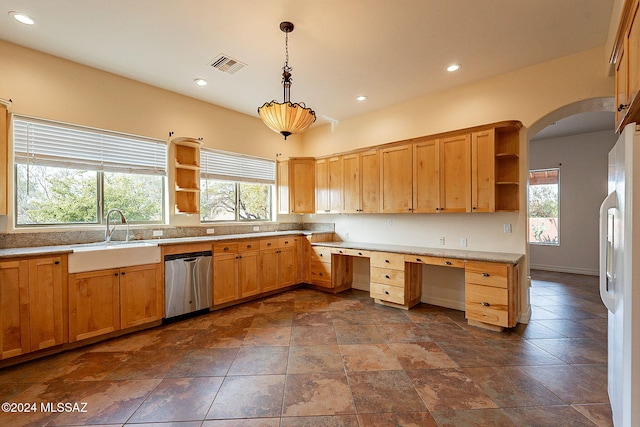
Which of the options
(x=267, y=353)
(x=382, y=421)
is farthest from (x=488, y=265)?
(x=267, y=353)

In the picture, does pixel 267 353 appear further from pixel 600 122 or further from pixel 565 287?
pixel 600 122

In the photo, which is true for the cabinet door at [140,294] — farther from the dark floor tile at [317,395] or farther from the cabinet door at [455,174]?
the cabinet door at [455,174]

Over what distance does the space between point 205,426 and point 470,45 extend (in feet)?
13.1

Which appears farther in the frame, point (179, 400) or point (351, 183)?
point (351, 183)

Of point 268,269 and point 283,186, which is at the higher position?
point 283,186

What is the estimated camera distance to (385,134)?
467 centimetres

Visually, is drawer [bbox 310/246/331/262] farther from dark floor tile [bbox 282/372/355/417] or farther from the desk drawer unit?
dark floor tile [bbox 282/372/355/417]

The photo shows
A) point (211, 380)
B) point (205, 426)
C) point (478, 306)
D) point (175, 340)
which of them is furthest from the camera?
point (478, 306)

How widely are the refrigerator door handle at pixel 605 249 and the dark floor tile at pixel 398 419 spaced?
4.24 feet

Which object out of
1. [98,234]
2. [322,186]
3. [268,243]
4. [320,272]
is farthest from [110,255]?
[322,186]

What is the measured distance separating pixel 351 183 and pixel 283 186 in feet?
4.62

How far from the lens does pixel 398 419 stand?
1.87 meters

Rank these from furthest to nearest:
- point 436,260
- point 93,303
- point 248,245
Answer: point 248,245 < point 436,260 < point 93,303

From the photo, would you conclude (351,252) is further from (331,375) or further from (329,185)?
(331,375)
